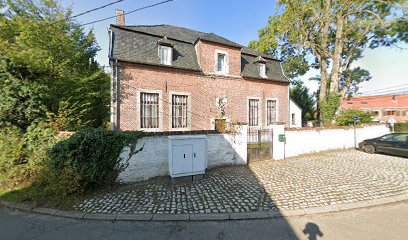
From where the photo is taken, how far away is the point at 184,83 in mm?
12281

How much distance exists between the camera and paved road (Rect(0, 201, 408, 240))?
308 centimetres

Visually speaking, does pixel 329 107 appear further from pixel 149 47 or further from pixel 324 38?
pixel 149 47

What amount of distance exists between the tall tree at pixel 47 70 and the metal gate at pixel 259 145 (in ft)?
22.0

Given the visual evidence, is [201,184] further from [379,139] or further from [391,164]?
[379,139]

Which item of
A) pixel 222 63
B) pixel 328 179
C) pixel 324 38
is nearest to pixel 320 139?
pixel 328 179

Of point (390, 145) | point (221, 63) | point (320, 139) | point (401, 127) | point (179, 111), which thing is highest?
point (221, 63)

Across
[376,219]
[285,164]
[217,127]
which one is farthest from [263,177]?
[217,127]

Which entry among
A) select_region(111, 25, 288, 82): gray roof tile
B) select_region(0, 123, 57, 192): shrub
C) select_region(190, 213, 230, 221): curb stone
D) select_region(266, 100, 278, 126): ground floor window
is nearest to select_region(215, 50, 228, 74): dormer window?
select_region(111, 25, 288, 82): gray roof tile

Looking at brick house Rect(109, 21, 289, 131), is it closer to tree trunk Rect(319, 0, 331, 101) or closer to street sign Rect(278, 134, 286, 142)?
tree trunk Rect(319, 0, 331, 101)

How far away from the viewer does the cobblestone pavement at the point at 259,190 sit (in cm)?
402

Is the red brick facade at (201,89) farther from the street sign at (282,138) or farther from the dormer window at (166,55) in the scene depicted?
the street sign at (282,138)

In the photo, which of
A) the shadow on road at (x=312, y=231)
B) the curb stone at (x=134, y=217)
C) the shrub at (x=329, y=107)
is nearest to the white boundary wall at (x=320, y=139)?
the shrub at (x=329, y=107)

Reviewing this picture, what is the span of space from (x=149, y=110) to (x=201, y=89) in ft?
12.6

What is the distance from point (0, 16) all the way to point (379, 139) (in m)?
21.1
